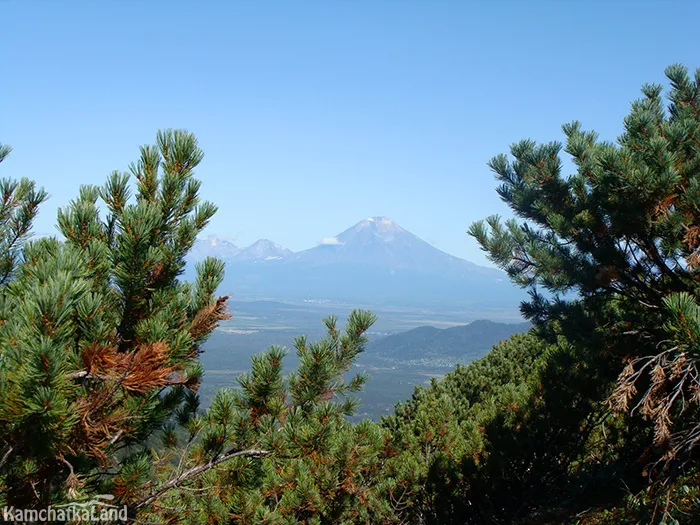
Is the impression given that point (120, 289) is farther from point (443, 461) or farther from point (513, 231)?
point (443, 461)

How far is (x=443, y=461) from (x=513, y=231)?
3507mm

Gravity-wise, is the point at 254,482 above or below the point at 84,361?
below

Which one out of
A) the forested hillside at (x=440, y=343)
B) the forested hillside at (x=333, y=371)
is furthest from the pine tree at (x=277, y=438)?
the forested hillside at (x=440, y=343)

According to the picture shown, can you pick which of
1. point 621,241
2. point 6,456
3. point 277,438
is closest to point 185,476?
point 277,438

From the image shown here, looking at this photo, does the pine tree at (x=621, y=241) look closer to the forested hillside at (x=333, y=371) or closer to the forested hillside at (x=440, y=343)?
the forested hillside at (x=333, y=371)

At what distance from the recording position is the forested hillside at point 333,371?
2.41 m

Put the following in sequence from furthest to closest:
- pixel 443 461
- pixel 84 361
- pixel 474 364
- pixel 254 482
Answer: pixel 474 364 < pixel 443 461 < pixel 254 482 < pixel 84 361

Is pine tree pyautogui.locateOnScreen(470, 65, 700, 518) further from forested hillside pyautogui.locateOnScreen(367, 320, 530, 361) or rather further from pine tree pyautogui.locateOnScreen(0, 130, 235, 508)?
forested hillside pyautogui.locateOnScreen(367, 320, 530, 361)

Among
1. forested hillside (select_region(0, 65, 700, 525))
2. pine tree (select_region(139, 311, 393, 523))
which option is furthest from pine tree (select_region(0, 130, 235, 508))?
pine tree (select_region(139, 311, 393, 523))

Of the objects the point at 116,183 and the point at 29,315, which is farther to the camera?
the point at 116,183

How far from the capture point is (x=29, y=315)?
6.53 feet

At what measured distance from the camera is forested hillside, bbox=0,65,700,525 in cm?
241

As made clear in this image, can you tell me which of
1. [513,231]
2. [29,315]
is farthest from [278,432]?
[513,231]

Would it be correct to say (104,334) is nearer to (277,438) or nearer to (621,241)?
(277,438)
